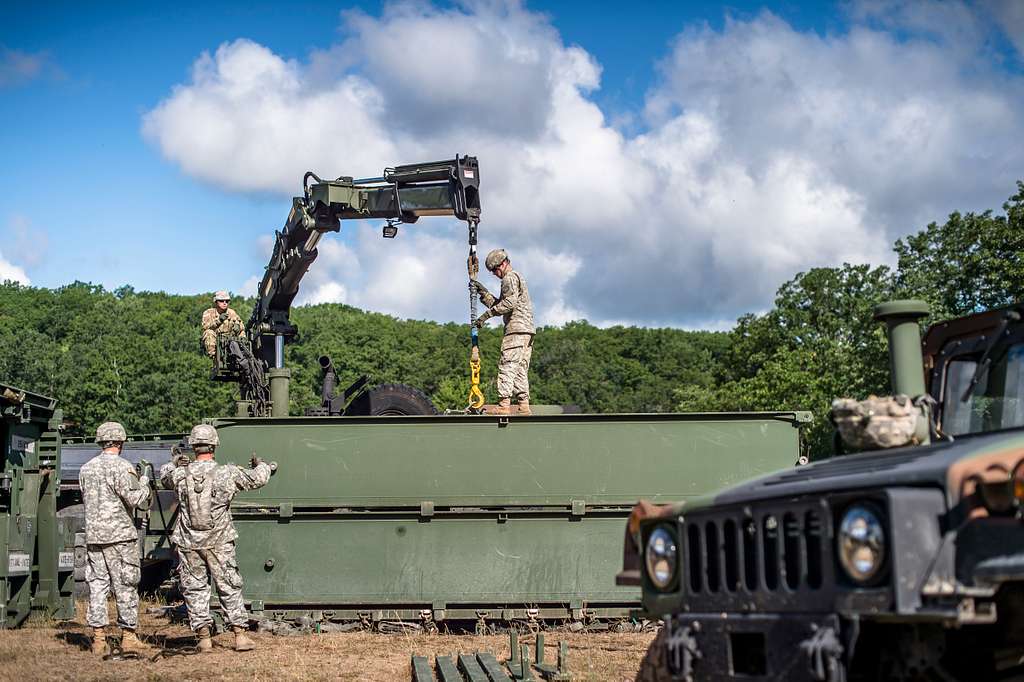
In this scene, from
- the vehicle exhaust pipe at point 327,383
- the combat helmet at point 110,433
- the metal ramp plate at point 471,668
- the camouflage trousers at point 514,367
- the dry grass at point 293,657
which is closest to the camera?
the metal ramp plate at point 471,668

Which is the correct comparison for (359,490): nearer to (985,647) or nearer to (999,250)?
(985,647)

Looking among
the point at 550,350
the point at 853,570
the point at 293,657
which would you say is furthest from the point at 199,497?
the point at 550,350

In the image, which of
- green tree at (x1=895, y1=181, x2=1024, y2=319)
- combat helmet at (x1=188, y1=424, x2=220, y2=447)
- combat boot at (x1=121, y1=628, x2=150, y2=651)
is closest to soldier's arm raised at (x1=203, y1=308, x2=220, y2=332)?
combat helmet at (x1=188, y1=424, x2=220, y2=447)

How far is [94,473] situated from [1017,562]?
8.10 meters

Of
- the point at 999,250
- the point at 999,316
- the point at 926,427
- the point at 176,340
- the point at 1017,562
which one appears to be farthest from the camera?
the point at 176,340

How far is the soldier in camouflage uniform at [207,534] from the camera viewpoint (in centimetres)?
950

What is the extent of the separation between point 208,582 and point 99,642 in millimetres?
1142

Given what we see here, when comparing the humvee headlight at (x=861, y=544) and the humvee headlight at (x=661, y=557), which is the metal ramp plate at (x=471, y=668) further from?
the humvee headlight at (x=861, y=544)

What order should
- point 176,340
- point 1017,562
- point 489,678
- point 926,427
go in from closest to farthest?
point 1017,562
point 926,427
point 489,678
point 176,340

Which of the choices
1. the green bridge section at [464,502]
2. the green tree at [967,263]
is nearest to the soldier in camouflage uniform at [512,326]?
the green bridge section at [464,502]

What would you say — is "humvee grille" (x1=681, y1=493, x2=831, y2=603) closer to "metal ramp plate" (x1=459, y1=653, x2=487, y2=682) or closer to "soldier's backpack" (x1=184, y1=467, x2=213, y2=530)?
"metal ramp plate" (x1=459, y1=653, x2=487, y2=682)

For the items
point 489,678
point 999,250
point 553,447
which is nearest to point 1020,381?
point 489,678

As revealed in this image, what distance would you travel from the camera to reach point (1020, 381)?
5281 mm

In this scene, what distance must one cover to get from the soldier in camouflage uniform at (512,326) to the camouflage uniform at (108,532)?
12.1ft
